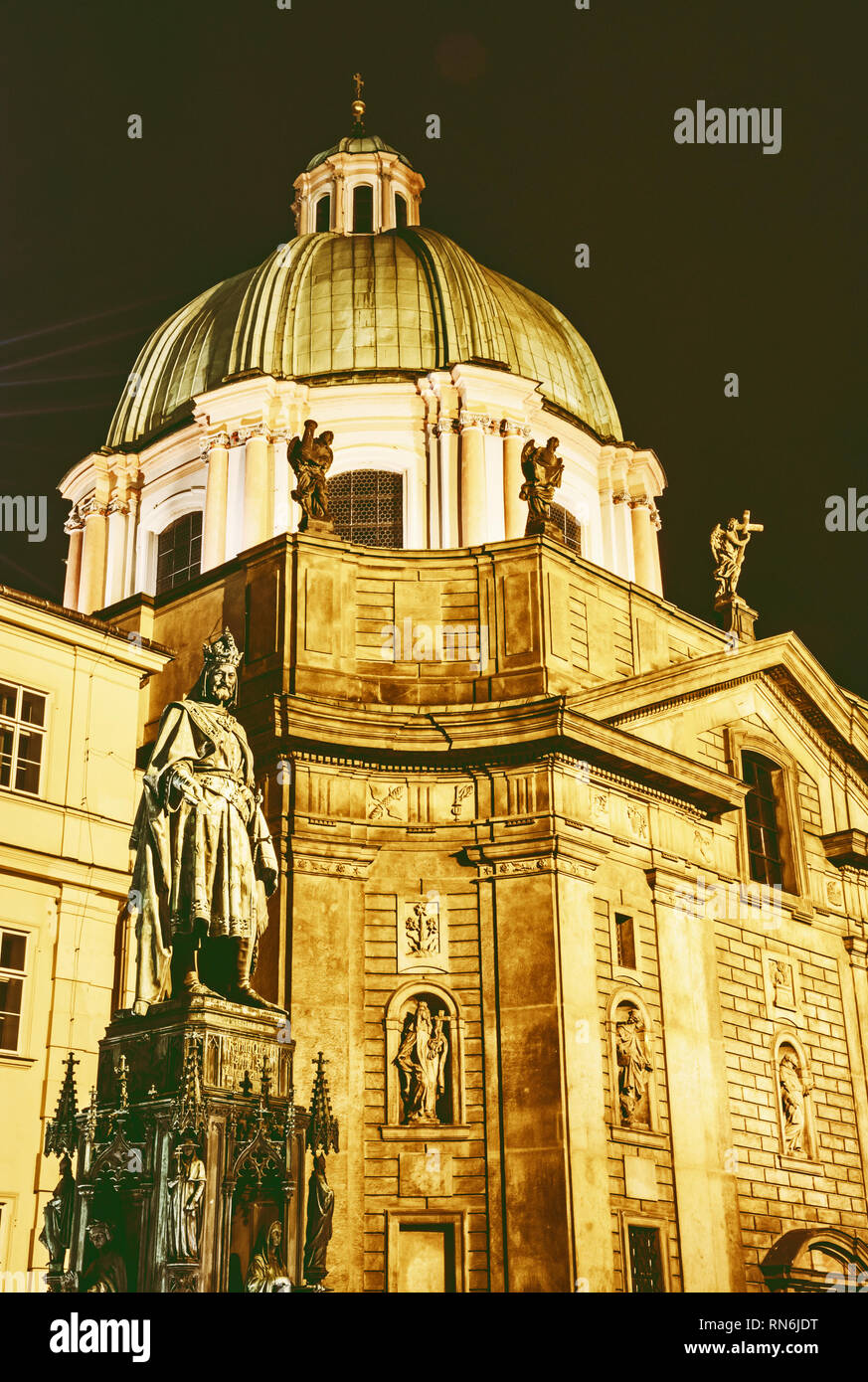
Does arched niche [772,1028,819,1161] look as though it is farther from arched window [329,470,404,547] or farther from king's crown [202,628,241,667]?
king's crown [202,628,241,667]

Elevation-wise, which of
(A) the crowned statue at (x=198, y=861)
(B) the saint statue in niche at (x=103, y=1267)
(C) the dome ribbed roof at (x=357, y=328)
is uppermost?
(C) the dome ribbed roof at (x=357, y=328)

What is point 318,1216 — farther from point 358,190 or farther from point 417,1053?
point 358,190

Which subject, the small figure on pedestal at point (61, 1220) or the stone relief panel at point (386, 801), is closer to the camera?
the small figure on pedestal at point (61, 1220)

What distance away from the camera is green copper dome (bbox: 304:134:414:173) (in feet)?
148

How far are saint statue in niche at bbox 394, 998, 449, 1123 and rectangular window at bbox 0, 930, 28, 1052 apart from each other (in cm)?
586

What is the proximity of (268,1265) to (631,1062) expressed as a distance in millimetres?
13633

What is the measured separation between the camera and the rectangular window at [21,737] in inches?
1037

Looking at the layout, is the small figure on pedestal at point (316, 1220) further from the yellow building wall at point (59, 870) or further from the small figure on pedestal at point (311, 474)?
the small figure on pedestal at point (311, 474)

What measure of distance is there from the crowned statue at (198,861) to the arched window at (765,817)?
59.3 ft

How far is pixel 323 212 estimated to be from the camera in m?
45.2

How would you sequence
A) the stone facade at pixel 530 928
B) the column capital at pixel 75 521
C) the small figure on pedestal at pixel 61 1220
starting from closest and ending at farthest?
the small figure on pedestal at pixel 61 1220
the stone facade at pixel 530 928
the column capital at pixel 75 521

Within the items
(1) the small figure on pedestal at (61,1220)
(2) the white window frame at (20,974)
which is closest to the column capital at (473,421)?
(2) the white window frame at (20,974)
